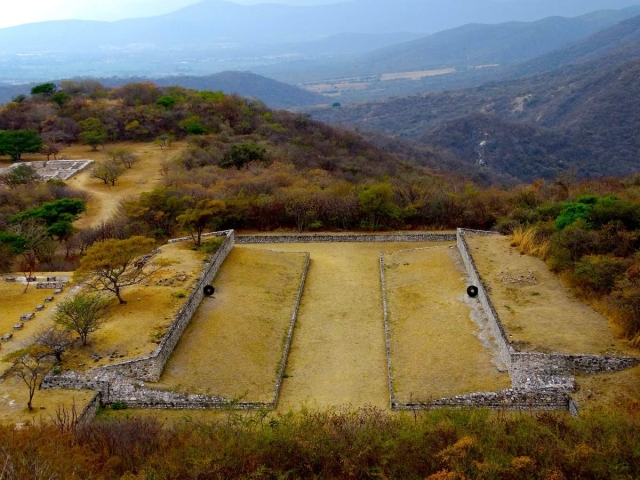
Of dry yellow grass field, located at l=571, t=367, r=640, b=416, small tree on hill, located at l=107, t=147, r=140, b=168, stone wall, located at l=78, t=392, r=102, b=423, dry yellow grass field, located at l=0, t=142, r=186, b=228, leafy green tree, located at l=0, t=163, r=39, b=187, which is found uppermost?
dry yellow grass field, located at l=571, t=367, r=640, b=416

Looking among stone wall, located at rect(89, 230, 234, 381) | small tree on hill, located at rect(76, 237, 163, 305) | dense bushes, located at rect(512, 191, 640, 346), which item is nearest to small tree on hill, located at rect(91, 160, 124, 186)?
small tree on hill, located at rect(76, 237, 163, 305)

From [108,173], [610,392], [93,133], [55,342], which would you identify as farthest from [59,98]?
[610,392]

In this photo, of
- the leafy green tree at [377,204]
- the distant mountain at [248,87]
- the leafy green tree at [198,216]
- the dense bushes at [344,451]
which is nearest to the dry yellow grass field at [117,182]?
the leafy green tree at [198,216]

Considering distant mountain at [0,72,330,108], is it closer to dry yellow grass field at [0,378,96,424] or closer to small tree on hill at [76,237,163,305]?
small tree on hill at [76,237,163,305]

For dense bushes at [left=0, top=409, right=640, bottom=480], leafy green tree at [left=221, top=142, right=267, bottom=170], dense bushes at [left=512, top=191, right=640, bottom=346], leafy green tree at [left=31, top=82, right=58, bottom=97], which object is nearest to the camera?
dense bushes at [left=0, top=409, right=640, bottom=480]

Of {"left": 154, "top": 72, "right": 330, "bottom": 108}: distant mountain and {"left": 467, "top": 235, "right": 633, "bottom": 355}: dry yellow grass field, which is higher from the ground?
{"left": 467, "top": 235, "right": 633, "bottom": 355}: dry yellow grass field

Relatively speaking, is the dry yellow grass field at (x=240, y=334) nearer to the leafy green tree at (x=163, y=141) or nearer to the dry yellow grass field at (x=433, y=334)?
the dry yellow grass field at (x=433, y=334)

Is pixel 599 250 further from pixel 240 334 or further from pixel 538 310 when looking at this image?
pixel 240 334

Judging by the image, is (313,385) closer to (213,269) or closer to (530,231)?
(213,269)
